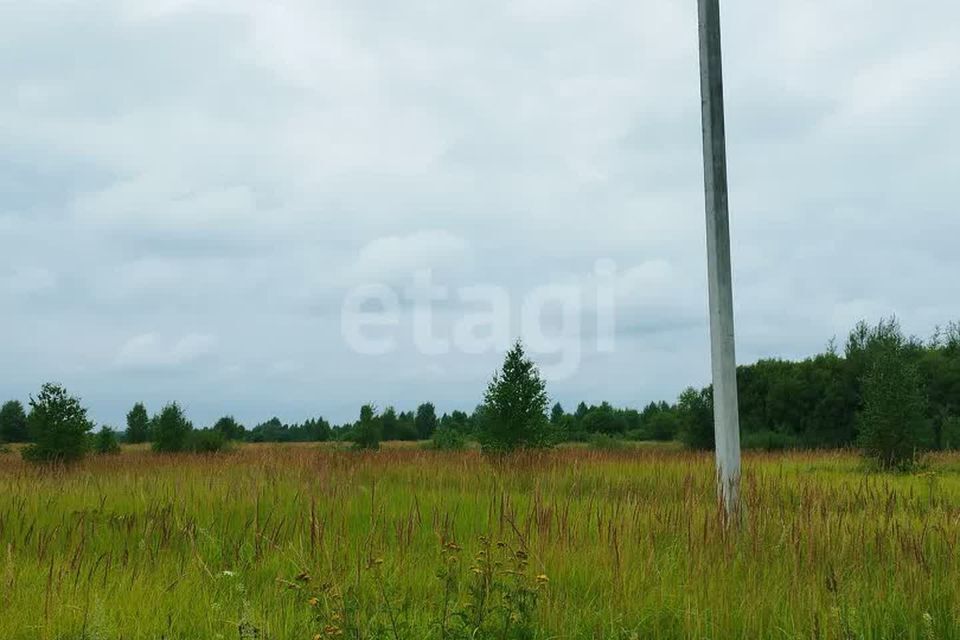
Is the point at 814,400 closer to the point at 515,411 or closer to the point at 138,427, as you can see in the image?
the point at 515,411

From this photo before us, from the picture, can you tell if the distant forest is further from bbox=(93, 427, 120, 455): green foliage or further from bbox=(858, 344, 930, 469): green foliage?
bbox=(858, 344, 930, 469): green foliage

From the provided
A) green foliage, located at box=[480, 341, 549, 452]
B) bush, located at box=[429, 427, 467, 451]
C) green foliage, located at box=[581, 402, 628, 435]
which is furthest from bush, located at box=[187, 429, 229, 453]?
green foliage, located at box=[581, 402, 628, 435]

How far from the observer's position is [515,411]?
1571 centimetres

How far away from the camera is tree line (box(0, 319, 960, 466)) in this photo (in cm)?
1541

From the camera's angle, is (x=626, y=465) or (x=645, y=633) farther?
(x=626, y=465)

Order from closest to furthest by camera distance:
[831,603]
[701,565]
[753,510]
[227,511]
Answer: [831,603] → [701,565] → [753,510] → [227,511]

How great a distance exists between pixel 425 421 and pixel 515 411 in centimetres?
4743

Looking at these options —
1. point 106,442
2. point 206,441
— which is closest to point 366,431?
point 206,441

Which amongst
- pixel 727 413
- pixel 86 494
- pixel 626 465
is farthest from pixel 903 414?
pixel 86 494

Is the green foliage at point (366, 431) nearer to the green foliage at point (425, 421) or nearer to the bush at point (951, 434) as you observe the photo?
the bush at point (951, 434)

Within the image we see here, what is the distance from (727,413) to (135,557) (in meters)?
4.65

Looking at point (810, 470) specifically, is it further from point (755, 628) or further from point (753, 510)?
point (755, 628)

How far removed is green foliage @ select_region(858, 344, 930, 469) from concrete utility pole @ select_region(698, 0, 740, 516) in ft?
35.8

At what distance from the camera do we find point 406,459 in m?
14.7
